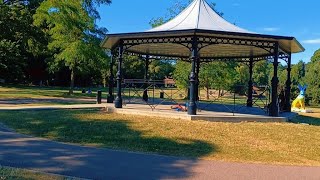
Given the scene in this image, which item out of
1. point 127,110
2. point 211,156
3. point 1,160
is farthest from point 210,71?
point 1,160

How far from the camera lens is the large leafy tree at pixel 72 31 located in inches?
1315

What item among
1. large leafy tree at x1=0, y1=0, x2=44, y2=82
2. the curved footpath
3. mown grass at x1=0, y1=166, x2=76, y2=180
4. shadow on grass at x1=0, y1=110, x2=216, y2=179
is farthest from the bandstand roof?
large leafy tree at x1=0, y1=0, x2=44, y2=82

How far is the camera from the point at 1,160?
8102 millimetres

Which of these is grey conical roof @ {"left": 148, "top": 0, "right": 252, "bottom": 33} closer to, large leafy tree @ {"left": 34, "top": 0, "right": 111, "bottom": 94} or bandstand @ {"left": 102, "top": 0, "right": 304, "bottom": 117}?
bandstand @ {"left": 102, "top": 0, "right": 304, "bottom": 117}

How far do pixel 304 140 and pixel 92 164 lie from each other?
7439 millimetres

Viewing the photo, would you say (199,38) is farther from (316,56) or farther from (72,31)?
(316,56)

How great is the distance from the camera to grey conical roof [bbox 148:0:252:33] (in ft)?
52.6

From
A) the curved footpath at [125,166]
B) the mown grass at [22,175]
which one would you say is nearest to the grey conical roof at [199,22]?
the curved footpath at [125,166]

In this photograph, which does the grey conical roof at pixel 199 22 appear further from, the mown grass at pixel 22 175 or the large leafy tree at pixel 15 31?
the large leafy tree at pixel 15 31

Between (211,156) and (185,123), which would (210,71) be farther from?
(211,156)

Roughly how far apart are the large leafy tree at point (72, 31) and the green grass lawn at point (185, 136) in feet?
59.7

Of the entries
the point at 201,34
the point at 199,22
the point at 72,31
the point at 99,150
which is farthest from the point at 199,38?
the point at 72,31

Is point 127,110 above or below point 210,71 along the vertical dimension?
below

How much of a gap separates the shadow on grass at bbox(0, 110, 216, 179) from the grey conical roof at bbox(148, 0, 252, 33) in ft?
16.5
